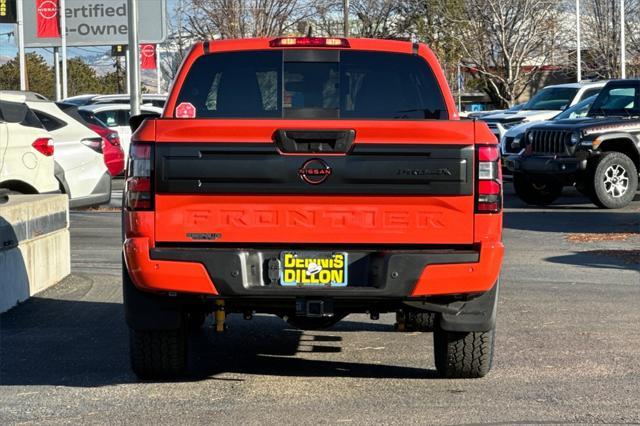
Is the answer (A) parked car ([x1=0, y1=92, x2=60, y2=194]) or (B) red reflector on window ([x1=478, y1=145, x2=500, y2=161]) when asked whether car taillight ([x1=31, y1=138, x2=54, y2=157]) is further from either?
(B) red reflector on window ([x1=478, y1=145, x2=500, y2=161])

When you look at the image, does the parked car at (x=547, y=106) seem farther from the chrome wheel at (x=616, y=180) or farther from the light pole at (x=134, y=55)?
the light pole at (x=134, y=55)

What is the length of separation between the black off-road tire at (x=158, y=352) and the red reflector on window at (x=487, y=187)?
70.2 inches

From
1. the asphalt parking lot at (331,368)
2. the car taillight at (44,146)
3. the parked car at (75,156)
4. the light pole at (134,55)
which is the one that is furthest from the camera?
the light pole at (134,55)

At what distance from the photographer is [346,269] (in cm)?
686

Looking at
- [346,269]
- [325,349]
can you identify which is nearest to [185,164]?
[346,269]

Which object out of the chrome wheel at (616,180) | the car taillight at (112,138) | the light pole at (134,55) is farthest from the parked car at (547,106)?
the car taillight at (112,138)

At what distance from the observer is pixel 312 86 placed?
7.90 m

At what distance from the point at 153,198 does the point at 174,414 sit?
1.08 metres

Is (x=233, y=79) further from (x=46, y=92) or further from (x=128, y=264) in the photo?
(x=46, y=92)

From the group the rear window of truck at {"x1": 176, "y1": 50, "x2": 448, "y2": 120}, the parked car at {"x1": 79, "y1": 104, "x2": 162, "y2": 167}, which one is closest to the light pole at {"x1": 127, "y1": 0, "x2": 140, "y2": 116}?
the parked car at {"x1": 79, "y1": 104, "x2": 162, "y2": 167}

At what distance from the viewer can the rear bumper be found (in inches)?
268

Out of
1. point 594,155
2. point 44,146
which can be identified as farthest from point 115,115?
point 44,146

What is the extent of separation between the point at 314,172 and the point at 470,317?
45.4 inches

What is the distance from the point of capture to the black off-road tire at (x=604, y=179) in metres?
19.7
